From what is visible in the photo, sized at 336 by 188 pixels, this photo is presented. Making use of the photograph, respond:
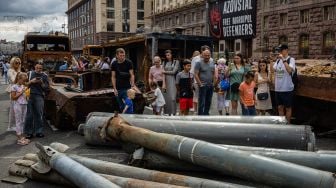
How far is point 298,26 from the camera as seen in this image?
1720 inches

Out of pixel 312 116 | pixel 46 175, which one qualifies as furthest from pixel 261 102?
pixel 46 175

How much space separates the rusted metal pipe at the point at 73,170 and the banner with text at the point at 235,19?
134 ft

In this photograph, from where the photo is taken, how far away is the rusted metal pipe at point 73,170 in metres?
5.10

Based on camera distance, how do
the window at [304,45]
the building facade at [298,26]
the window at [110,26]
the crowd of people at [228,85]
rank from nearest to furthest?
the crowd of people at [228,85] < the building facade at [298,26] < the window at [304,45] < the window at [110,26]

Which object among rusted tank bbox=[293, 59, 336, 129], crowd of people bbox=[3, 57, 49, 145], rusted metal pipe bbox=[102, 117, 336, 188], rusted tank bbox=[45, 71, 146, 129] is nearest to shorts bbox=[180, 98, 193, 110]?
rusted tank bbox=[45, 71, 146, 129]

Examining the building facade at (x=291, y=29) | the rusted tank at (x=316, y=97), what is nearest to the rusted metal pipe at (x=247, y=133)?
the rusted tank at (x=316, y=97)

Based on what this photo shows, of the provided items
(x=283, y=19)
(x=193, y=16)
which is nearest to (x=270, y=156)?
(x=283, y=19)

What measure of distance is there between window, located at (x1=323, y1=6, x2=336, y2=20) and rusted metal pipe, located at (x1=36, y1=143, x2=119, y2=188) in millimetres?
36804

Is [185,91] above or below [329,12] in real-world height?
below

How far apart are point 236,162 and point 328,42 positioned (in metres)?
37.3

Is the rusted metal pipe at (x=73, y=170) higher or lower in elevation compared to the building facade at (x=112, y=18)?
lower

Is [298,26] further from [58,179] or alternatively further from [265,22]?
[58,179]

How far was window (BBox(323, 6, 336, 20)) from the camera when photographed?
3895 centimetres

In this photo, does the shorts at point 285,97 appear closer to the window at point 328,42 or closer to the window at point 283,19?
the window at point 328,42
